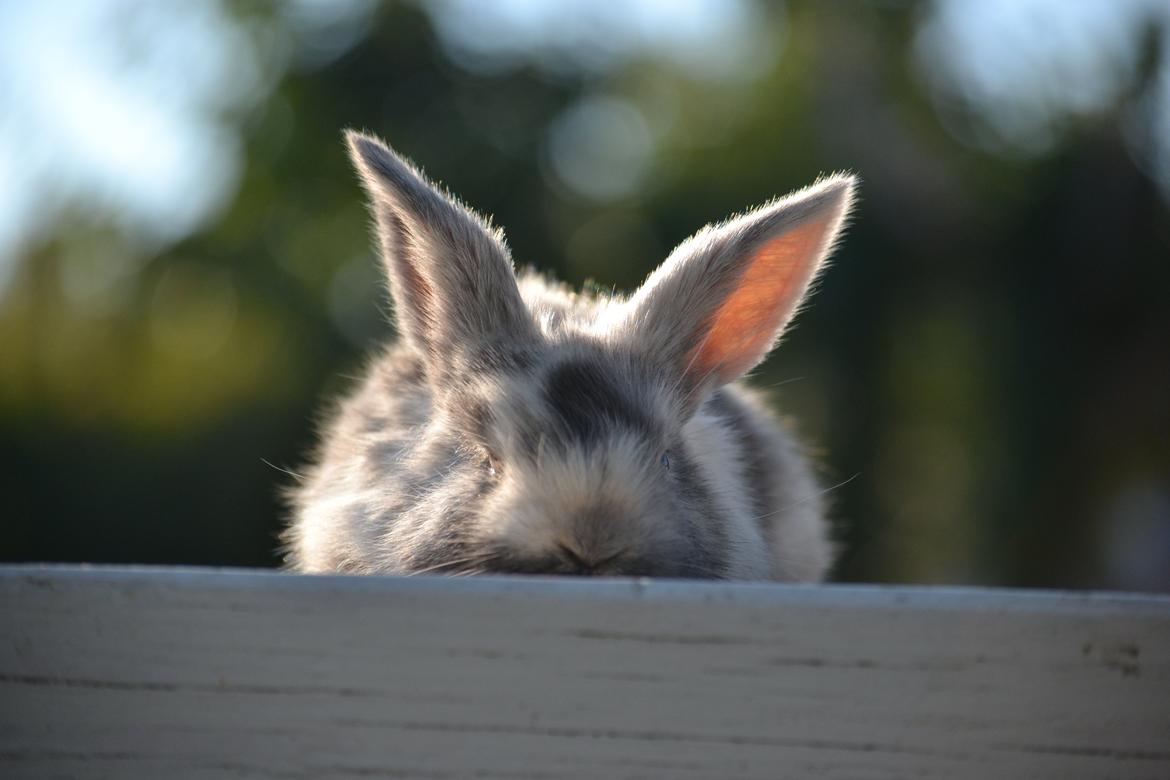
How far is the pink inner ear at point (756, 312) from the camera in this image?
3.36m

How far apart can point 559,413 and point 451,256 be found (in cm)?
75

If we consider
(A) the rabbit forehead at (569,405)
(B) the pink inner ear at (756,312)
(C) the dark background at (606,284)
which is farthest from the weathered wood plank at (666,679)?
(C) the dark background at (606,284)

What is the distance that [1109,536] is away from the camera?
10.6 metres

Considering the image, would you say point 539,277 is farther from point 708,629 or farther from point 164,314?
point 164,314

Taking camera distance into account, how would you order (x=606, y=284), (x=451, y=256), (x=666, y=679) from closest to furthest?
(x=666, y=679), (x=451, y=256), (x=606, y=284)

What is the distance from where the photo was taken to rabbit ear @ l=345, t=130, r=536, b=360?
314 cm

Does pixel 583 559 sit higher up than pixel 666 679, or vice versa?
pixel 666 679

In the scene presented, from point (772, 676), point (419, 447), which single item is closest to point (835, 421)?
point (419, 447)

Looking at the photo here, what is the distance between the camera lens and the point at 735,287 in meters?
3.28

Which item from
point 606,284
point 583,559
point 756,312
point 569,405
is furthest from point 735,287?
point 606,284

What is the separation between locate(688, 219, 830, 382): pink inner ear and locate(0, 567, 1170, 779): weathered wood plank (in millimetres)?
1846

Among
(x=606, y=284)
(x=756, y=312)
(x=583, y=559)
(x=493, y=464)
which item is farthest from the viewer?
(x=606, y=284)

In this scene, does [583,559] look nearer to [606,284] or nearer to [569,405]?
[569,405]

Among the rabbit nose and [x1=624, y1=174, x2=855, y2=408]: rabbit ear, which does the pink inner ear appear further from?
the rabbit nose
